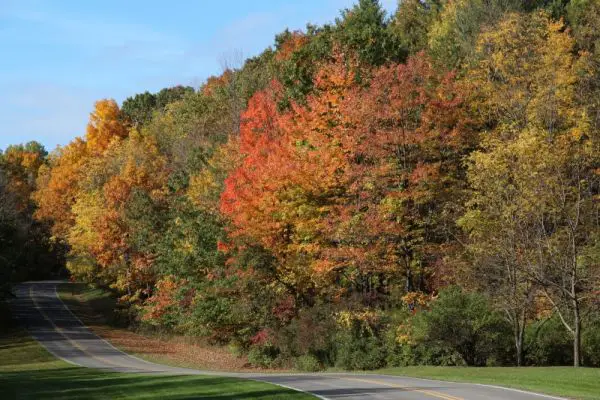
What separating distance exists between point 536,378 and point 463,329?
9741mm

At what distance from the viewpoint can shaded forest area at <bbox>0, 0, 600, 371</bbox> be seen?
34.6 metres

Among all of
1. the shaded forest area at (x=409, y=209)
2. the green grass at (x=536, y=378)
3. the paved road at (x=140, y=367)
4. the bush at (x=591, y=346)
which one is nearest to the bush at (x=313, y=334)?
the shaded forest area at (x=409, y=209)

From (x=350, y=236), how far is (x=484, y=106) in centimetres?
1190

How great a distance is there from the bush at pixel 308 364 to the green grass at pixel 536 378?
10.3 m

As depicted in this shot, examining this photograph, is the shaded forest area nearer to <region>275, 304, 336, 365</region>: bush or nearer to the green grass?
<region>275, 304, 336, 365</region>: bush

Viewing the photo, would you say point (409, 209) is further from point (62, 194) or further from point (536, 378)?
point (62, 194)

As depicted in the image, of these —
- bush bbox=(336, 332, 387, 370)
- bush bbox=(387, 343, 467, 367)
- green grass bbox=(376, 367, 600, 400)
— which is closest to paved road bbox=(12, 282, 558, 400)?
green grass bbox=(376, 367, 600, 400)

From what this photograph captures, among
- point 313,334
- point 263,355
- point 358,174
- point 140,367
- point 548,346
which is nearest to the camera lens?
point 548,346

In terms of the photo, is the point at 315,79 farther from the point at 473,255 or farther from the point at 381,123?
the point at 473,255

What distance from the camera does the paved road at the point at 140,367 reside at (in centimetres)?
2141

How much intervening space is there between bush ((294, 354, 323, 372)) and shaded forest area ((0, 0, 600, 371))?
0.13 meters

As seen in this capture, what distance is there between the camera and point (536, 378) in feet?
83.5

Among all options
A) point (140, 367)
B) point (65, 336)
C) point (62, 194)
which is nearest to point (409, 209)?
point (140, 367)

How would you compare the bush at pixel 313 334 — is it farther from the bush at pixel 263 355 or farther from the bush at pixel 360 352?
the bush at pixel 263 355
